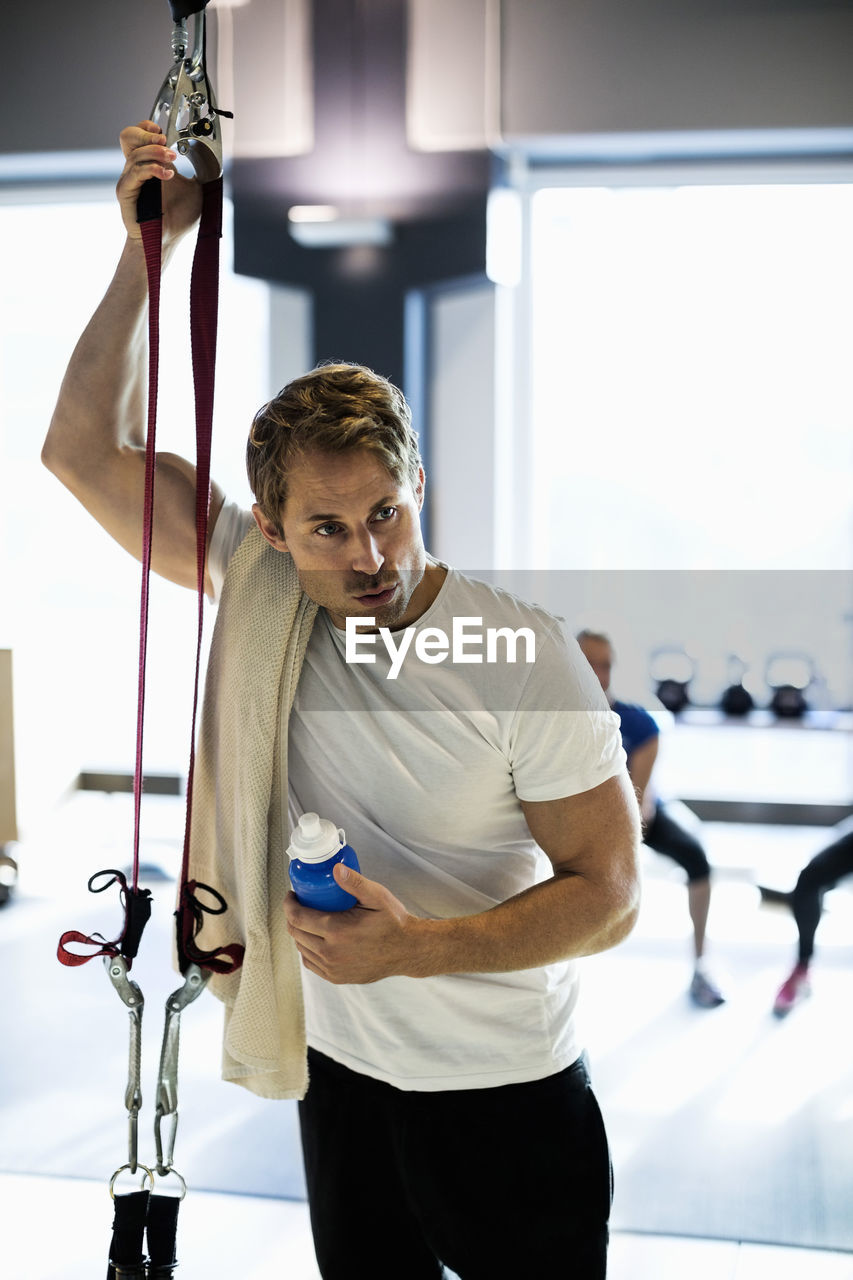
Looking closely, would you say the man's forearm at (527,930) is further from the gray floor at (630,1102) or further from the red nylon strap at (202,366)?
the gray floor at (630,1102)

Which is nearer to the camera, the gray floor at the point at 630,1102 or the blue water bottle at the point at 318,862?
the blue water bottle at the point at 318,862

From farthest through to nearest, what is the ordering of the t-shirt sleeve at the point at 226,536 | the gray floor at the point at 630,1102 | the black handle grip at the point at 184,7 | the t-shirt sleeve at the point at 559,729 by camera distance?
1. the gray floor at the point at 630,1102
2. the t-shirt sleeve at the point at 226,536
3. the t-shirt sleeve at the point at 559,729
4. the black handle grip at the point at 184,7

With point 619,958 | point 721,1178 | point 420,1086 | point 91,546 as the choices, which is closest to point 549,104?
point 91,546

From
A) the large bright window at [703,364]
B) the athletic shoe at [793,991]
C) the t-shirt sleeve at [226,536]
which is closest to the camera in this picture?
the t-shirt sleeve at [226,536]

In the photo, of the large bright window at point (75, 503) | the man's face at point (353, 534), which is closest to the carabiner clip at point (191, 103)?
the man's face at point (353, 534)

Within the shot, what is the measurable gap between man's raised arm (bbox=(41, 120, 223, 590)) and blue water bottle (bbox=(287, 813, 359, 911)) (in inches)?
12.9

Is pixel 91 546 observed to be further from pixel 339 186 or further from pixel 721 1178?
pixel 721 1178

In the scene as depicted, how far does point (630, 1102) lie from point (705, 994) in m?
0.29

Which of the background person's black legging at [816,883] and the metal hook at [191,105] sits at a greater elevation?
the metal hook at [191,105]

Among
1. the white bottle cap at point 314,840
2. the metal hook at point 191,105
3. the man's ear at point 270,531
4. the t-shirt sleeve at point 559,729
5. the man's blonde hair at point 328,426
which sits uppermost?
the metal hook at point 191,105

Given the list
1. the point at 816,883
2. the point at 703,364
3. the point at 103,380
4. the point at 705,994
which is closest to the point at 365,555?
the point at 103,380

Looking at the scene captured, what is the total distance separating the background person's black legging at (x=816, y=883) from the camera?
6.82 ft

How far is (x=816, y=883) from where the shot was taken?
2.09 m

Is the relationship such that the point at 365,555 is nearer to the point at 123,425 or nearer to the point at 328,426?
the point at 328,426
